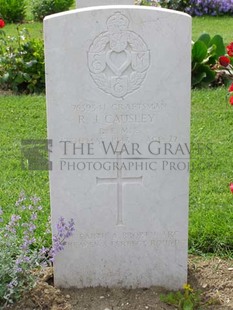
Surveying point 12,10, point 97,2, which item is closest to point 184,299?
point 97,2

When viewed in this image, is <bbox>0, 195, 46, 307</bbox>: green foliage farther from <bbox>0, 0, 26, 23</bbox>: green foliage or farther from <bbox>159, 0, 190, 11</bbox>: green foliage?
<bbox>0, 0, 26, 23</bbox>: green foliage

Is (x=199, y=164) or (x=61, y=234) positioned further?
(x=199, y=164)

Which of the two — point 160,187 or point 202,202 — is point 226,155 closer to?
point 202,202

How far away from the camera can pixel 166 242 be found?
12.0ft

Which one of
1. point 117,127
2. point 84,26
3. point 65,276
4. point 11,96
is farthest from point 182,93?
point 11,96

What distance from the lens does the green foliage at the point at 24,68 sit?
757 cm

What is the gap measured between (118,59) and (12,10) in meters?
11.1

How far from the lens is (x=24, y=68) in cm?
761

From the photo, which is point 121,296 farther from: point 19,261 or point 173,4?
point 173,4

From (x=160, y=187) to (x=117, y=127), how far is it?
40cm

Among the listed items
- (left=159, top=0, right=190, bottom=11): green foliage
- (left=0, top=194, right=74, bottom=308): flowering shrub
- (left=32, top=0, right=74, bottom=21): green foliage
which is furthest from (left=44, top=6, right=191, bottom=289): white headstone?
(left=32, top=0, right=74, bottom=21): green foliage

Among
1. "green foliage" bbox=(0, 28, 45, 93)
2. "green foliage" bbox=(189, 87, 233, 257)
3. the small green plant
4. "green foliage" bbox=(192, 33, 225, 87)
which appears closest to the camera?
the small green plant

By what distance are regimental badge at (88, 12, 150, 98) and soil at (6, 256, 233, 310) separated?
1107 millimetres

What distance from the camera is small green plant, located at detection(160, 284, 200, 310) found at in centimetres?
344
